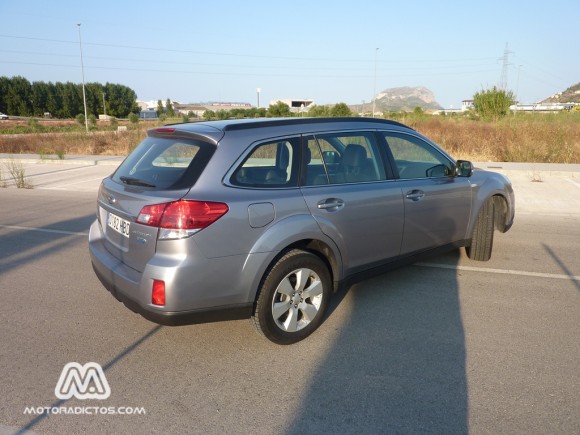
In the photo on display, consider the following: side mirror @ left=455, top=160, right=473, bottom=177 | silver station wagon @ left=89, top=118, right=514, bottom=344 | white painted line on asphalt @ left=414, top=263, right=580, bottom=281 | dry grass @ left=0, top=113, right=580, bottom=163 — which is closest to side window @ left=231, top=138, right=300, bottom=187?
silver station wagon @ left=89, top=118, right=514, bottom=344

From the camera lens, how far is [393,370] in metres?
3.09

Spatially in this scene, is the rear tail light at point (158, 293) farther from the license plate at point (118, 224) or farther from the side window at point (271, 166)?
the side window at point (271, 166)

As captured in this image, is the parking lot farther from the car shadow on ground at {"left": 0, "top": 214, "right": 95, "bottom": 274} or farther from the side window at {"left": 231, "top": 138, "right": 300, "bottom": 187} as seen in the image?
the side window at {"left": 231, "top": 138, "right": 300, "bottom": 187}

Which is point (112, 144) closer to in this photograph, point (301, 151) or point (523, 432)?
point (301, 151)

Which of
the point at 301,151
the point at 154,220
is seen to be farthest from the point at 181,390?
the point at 301,151

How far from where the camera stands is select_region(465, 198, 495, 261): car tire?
5.09 m

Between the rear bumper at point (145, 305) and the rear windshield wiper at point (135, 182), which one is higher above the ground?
the rear windshield wiper at point (135, 182)

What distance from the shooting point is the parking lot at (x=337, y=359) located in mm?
2609

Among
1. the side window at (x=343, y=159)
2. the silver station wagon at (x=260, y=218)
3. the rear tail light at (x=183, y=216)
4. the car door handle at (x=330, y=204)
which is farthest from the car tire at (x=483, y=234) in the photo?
the rear tail light at (x=183, y=216)

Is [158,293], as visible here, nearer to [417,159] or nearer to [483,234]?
[417,159]

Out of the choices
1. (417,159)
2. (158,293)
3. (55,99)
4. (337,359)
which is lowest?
(337,359)

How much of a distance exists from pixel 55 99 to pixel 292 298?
339ft

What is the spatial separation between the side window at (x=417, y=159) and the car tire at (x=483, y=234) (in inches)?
30.1

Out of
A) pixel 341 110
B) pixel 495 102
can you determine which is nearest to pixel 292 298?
pixel 495 102
